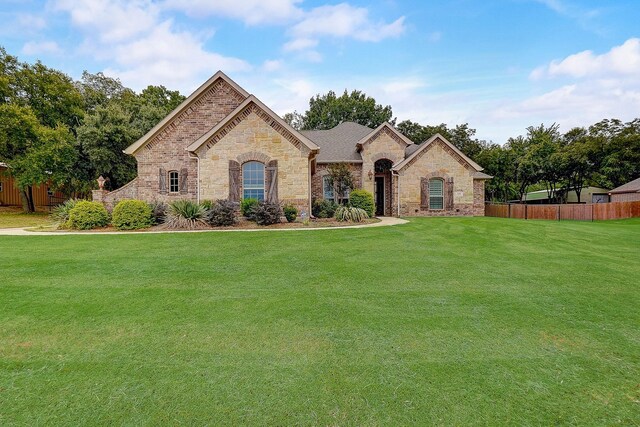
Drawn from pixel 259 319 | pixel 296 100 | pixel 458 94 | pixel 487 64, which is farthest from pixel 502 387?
pixel 296 100

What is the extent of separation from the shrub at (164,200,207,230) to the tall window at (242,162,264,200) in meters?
2.75

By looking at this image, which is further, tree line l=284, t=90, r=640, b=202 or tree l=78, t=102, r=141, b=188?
tree line l=284, t=90, r=640, b=202

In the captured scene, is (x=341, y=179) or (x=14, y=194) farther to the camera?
(x=14, y=194)

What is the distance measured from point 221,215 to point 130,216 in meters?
3.87

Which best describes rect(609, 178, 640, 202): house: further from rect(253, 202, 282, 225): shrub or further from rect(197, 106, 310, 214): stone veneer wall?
rect(253, 202, 282, 225): shrub

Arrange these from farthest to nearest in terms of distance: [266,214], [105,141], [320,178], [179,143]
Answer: [105,141] → [320,178] → [179,143] → [266,214]

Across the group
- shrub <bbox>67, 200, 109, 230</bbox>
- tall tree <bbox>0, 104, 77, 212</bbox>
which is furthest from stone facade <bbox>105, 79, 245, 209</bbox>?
tall tree <bbox>0, 104, 77, 212</bbox>

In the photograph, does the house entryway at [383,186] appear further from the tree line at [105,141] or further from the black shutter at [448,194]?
the tree line at [105,141]

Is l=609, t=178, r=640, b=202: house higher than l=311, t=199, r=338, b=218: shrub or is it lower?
higher

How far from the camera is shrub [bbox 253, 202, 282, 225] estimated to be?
14.0m

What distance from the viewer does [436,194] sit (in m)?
21.0

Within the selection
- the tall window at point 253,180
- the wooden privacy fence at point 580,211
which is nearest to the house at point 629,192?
the wooden privacy fence at point 580,211

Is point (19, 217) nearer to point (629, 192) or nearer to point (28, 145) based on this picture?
point (28, 145)

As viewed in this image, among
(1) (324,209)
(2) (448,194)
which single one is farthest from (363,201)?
(2) (448,194)
